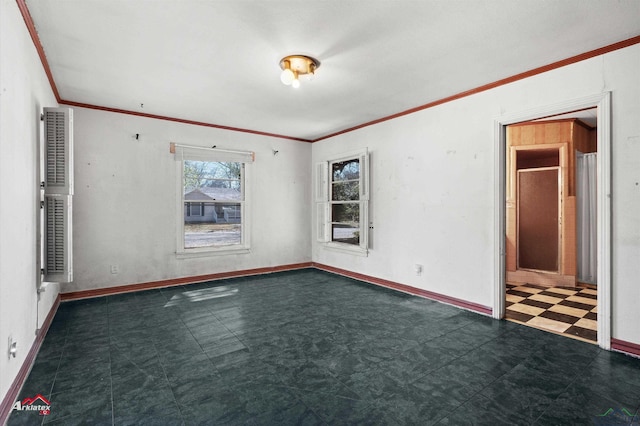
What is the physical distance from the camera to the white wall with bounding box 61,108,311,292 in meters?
4.25

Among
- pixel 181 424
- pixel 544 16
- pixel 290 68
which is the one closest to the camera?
pixel 181 424

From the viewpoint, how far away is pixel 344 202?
5.62 metres

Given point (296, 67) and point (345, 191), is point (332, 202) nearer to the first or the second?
point (345, 191)

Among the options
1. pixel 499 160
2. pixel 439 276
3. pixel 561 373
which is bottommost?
pixel 561 373

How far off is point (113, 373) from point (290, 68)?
2.91 meters

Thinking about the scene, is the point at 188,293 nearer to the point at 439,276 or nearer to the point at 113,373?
the point at 113,373

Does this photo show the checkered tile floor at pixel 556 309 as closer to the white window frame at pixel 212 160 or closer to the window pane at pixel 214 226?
the white window frame at pixel 212 160

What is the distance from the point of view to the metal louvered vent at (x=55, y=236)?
2.87 meters

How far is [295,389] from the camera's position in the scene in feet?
6.85

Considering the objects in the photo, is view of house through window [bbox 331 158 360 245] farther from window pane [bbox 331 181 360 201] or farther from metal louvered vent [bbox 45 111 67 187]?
metal louvered vent [bbox 45 111 67 187]

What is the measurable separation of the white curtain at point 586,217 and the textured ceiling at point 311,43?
2.85 meters

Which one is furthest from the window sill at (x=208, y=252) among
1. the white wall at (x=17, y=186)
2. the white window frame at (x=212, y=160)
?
the white wall at (x=17, y=186)

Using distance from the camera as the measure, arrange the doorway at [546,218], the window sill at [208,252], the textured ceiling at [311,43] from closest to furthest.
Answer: the textured ceiling at [311,43] < the doorway at [546,218] < the window sill at [208,252]

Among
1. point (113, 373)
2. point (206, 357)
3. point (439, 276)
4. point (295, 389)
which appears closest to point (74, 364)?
point (113, 373)
